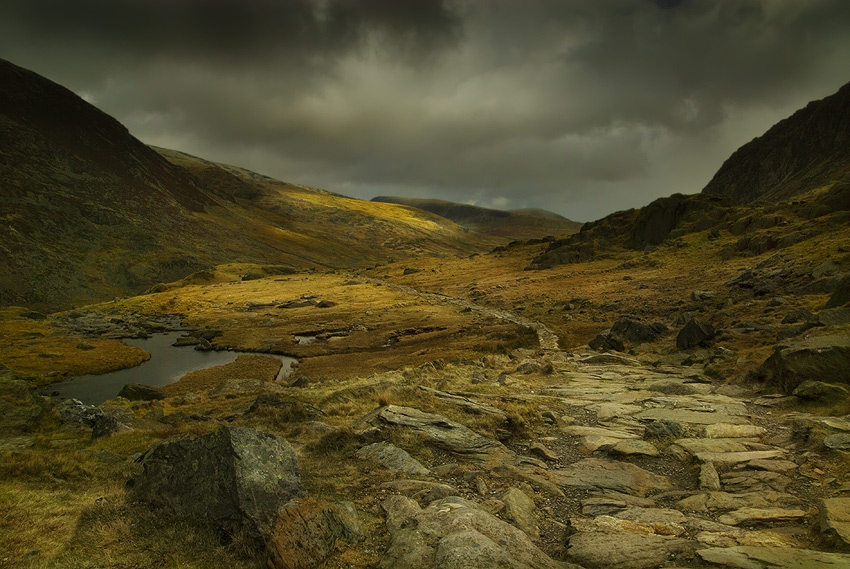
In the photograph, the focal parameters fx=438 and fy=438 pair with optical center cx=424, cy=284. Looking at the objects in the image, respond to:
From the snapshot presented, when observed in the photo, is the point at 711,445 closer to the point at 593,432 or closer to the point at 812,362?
the point at 593,432

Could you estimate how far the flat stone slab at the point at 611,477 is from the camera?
12.4 meters

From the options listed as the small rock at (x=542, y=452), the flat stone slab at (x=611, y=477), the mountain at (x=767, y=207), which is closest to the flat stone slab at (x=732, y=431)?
the flat stone slab at (x=611, y=477)

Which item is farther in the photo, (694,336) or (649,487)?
(694,336)

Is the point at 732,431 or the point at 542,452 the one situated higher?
the point at 732,431

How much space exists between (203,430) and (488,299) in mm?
69343

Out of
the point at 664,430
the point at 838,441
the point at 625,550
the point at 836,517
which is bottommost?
the point at 625,550

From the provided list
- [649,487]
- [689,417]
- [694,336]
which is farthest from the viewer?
[694,336]

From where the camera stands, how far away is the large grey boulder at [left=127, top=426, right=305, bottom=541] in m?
9.30

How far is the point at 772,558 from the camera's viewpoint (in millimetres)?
7730

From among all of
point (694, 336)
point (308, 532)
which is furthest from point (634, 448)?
point (694, 336)

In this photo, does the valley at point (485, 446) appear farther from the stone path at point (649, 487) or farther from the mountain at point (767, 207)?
the mountain at point (767, 207)

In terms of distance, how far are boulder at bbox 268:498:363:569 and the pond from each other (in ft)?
132

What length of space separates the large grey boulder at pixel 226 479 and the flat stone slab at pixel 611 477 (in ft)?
25.4

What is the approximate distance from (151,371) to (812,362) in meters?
60.4
